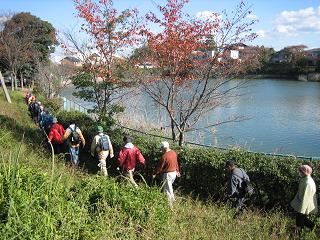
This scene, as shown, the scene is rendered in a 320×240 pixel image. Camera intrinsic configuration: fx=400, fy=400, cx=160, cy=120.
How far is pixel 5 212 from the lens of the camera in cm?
395

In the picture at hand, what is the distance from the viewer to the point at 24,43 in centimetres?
3778

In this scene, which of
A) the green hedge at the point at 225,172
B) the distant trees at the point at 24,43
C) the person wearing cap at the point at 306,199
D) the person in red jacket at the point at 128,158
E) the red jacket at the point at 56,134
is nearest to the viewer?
the person wearing cap at the point at 306,199

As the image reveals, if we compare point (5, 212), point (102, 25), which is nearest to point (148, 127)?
point (102, 25)

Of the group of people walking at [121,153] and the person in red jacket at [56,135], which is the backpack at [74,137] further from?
the person in red jacket at [56,135]

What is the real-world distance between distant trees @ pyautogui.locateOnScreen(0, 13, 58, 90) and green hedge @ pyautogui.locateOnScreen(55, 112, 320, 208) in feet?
89.0

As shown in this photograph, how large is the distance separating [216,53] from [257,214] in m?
4.64

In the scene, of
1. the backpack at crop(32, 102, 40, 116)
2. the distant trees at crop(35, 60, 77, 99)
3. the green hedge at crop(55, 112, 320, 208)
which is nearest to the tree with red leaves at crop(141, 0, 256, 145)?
the green hedge at crop(55, 112, 320, 208)

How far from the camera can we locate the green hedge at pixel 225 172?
8188mm

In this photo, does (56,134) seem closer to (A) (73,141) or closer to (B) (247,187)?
(A) (73,141)

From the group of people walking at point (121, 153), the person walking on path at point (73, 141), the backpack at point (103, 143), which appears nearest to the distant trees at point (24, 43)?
the group of people walking at point (121, 153)

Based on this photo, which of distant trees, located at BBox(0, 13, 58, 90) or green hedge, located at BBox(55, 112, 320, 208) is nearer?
green hedge, located at BBox(55, 112, 320, 208)

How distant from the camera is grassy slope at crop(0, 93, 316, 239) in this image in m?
3.87

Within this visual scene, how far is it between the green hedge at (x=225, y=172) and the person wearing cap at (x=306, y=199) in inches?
43.0

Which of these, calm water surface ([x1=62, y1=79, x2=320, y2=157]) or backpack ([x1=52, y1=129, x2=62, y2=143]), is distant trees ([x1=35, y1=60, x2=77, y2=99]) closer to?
calm water surface ([x1=62, y1=79, x2=320, y2=157])
